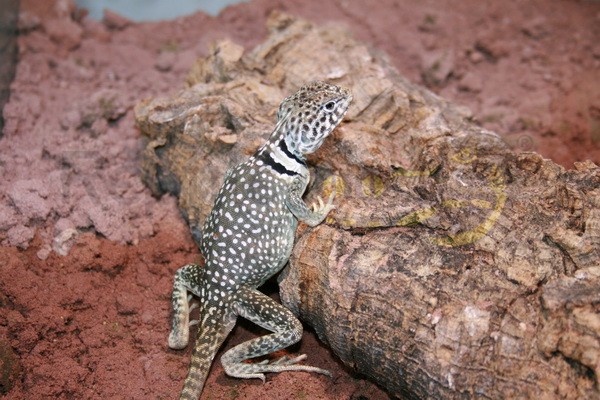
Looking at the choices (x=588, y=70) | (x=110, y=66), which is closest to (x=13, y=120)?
(x=110, y=66)

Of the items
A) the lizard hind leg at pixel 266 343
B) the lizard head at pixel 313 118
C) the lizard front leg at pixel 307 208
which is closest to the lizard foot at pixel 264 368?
the lizard hind leg at pixel 266 343

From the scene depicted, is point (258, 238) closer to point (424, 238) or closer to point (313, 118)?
point (313, 118)

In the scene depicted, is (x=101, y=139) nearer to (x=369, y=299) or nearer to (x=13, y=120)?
(x=13, y=120)

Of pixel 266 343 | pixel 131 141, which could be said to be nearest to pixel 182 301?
pixel 266 343

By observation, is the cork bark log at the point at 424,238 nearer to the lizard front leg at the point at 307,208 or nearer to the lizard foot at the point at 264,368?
the lizard front leg at the point at 307,208

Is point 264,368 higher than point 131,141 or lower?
lower

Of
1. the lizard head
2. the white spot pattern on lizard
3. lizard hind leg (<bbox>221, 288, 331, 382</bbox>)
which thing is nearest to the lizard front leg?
the white spot pattern on lizard
